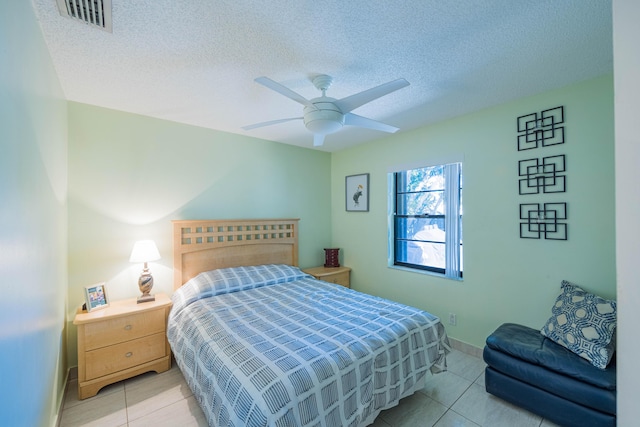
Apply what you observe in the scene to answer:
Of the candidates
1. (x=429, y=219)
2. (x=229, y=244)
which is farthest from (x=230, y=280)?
(x=429, y=219)

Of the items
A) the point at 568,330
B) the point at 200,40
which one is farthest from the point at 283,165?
the point at 568,330

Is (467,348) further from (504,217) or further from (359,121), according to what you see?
(359,121)

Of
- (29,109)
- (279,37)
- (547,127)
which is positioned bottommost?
(29,109)

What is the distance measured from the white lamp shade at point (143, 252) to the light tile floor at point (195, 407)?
106 cm

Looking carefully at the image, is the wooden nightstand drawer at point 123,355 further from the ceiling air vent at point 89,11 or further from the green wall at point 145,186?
the ceiling air vent at point 89,11

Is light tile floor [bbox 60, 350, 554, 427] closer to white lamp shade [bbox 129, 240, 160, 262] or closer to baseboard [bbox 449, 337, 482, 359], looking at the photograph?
baseboard [bbox 449, 337, 482, 359]

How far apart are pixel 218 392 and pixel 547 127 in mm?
3115

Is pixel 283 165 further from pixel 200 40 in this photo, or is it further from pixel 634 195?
pixel 634 195

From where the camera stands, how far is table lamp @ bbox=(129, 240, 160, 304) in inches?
95.4

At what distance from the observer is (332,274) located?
3.69 metres

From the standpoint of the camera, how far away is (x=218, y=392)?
1420 mm

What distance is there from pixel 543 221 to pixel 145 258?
3.57 meters

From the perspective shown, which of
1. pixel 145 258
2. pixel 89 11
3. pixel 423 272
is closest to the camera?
pixel 89 11

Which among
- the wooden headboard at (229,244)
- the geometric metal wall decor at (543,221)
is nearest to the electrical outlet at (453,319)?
the geometric metal wall decor at (543,221)
